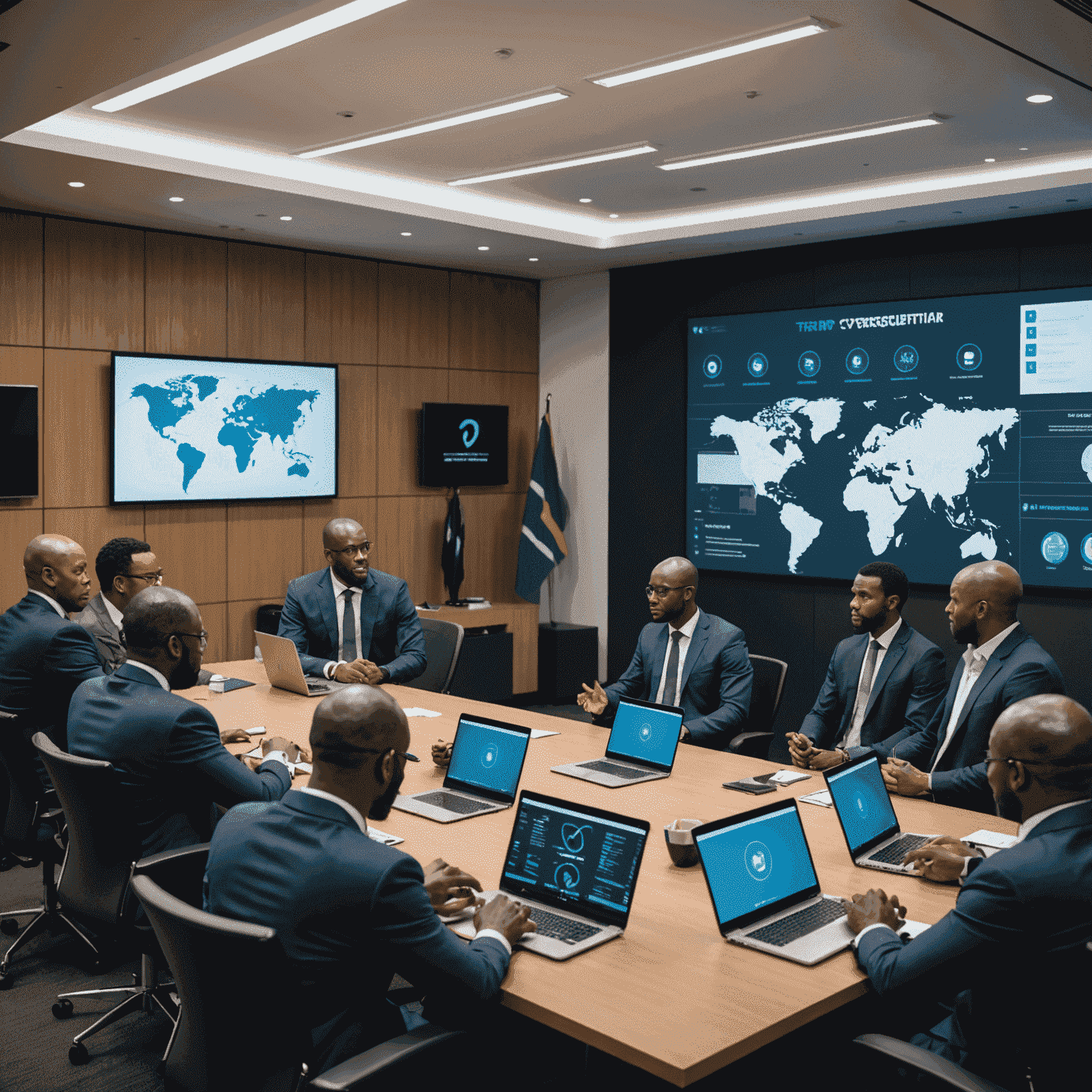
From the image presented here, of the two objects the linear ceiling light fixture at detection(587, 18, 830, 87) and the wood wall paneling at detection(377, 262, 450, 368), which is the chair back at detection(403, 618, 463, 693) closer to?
the linear ceiling light fixture at detection(587, 18, 830, 87)

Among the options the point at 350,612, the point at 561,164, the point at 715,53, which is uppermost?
the point at 561,164

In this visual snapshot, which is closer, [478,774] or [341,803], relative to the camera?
[341,803]

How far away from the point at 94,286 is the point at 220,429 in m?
1.16

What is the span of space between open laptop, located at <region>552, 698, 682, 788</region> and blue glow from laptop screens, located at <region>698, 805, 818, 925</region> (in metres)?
1.05

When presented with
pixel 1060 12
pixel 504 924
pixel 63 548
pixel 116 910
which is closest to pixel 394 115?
pixel 63 548

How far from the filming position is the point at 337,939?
215cm

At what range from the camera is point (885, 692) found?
4.37m

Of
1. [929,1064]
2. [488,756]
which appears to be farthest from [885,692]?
[929,1064]

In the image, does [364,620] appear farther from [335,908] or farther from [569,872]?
[335,908]

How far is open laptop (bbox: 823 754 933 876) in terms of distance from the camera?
292 cm

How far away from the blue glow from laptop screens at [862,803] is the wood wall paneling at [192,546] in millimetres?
5168

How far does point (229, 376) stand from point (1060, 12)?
5.33m

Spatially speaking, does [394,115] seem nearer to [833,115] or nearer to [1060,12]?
[833,115]

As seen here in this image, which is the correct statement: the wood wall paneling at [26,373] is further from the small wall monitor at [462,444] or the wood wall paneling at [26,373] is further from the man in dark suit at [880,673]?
the man in dark suit at [880,673]
